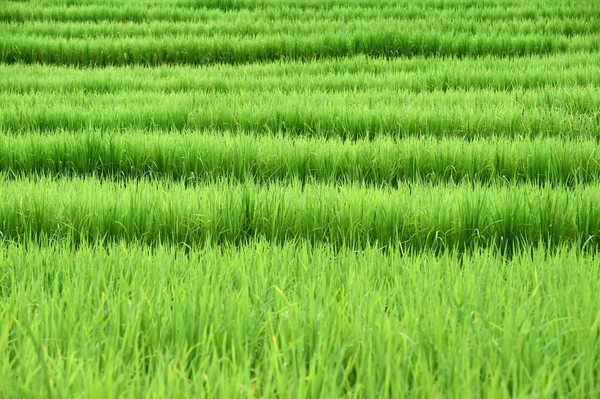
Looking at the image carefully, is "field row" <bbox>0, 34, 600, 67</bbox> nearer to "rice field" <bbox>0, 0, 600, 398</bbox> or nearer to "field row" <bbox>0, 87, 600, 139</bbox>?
"rice field" <bbox>0, 0, 600, 398</bbox>

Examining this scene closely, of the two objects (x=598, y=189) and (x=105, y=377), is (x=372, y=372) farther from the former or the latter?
(x=598, y=189)

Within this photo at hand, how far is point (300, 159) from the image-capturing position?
3.50 meters

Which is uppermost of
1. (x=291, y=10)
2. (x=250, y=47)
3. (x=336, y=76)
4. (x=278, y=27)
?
(x=291, y=10)

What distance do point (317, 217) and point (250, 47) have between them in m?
6.07

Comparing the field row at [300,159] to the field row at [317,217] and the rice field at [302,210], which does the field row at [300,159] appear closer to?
the rice field at [302,210]

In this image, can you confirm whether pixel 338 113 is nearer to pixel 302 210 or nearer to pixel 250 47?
pixel 302 210

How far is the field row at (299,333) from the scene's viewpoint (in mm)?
1036

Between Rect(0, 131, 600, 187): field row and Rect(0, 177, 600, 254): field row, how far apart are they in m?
0.72

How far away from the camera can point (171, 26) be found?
8.98 m

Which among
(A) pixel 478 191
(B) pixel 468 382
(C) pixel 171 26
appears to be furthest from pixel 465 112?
(C) pixel 171 26

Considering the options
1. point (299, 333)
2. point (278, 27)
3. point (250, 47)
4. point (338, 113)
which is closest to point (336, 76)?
point (338, 113)

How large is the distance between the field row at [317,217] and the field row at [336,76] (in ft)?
10.9

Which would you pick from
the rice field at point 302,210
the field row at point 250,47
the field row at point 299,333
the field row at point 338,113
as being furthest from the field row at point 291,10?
the field row at point 299,333

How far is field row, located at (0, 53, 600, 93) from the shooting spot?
5849 millimetres
